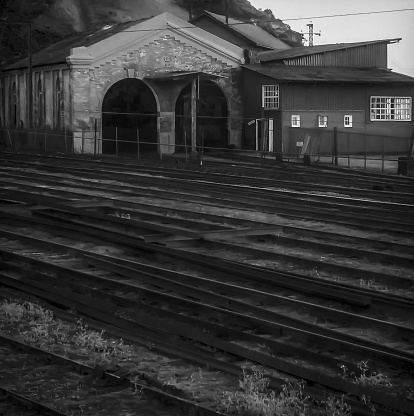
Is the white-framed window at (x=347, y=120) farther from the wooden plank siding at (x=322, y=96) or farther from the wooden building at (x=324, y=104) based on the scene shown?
the wooden plank siding at (x=322, y=96)

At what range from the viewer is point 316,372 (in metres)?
7.15

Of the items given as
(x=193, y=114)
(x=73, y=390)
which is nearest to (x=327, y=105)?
(x=193, y=114)

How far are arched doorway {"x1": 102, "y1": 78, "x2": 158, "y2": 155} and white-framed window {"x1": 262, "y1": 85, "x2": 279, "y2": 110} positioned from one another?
521 cm

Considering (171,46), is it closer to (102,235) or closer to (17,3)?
(102,235)

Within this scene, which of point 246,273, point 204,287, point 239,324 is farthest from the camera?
point 246,273

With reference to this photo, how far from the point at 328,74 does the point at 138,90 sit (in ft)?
30.0

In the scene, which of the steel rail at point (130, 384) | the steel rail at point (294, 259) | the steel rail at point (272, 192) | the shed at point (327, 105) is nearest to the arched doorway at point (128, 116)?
the shed at point (327, 105)

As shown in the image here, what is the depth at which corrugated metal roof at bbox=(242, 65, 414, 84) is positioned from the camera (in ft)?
129

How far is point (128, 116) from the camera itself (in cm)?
4041

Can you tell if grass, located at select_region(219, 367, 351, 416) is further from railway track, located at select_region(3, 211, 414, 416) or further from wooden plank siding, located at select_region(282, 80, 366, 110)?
wooden plank siding, located at select_region(282, 80, 366, 110)

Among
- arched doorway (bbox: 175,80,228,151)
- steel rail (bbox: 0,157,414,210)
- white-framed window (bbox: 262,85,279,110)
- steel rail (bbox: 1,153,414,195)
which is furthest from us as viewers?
arched doorway (bbox: 175,80,228,151)

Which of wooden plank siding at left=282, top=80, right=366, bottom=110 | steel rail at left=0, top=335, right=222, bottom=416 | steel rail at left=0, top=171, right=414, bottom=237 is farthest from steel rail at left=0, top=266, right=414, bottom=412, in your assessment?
wooden plank siding at left=282, top=80, right=366, bottom=110

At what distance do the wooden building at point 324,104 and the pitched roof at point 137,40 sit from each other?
1.69 metres

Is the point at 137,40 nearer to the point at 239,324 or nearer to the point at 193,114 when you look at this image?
the point at 193,114
